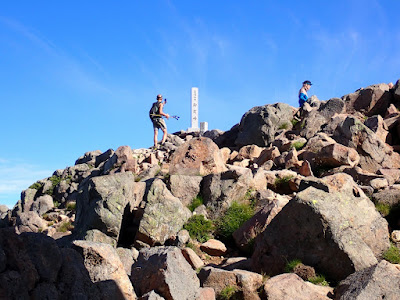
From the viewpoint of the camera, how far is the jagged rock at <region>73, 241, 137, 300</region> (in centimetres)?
558

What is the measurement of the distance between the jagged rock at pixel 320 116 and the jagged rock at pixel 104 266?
14.4 m

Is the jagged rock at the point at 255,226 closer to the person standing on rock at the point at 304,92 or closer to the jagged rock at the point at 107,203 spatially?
the jagged rock at the point at 107,203

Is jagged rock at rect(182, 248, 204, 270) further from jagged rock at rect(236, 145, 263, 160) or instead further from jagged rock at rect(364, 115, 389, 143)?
jagged rock at rect(364, 115, 389, 143)

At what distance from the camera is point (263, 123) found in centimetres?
2036

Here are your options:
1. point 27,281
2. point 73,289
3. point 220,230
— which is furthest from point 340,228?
point 27,281

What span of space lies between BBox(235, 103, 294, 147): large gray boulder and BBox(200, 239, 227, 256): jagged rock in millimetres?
10381

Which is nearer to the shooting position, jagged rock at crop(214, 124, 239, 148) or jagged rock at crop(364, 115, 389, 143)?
jagged rock at crop(364, 115, 389, 143)

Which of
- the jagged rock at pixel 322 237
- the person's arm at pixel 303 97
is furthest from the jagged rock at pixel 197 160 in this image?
the person's arm at pixel 303 97

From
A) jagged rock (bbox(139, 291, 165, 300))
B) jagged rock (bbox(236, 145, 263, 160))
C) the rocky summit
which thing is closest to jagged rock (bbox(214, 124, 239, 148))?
the rocky summit

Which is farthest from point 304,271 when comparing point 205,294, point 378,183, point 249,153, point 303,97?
point 303,97

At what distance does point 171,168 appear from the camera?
44.4 feet

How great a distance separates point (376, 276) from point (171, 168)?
7.87 meters

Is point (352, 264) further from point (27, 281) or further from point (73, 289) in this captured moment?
point (27, 281)

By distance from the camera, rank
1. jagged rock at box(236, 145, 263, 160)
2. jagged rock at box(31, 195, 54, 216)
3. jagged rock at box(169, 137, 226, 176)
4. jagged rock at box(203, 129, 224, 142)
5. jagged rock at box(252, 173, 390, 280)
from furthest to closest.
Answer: jagged rock at box(203, 129, 224, 142), jagged rock at box(31, 195, 54, 216), jagged rock at box(236, 145, 263, 160), jagged rock at box(169, 137, 226, 176), jagged rock at box(252, 173, 390, 280)
